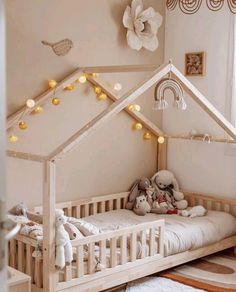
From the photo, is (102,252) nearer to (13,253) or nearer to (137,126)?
(13,253)

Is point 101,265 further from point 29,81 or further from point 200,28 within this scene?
point 200,28

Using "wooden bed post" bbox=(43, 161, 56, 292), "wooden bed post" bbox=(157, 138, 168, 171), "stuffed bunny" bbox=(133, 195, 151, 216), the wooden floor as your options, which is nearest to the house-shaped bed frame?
"wooden bed post" bbox=(43, 161, 56, 292)

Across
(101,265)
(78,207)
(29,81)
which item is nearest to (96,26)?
(29,81)

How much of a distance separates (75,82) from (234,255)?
192 centimetres

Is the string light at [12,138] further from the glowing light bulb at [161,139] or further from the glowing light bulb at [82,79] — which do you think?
the glowing light bulb at [161,139]

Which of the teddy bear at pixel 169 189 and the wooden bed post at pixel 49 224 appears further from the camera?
the teddy bear at pixel 169 189

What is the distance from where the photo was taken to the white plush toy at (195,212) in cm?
413

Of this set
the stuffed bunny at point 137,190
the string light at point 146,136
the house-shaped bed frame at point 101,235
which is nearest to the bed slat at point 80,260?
the house-shaped bed frame at point 101,235

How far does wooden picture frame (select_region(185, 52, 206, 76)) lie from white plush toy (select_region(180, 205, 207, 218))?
115 cm

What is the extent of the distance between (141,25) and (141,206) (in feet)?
4.87

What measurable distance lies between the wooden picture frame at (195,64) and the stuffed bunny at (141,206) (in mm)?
1164

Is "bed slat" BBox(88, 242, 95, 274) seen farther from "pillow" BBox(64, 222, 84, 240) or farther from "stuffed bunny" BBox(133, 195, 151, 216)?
"stuffed bunny" BBox(133, 195, 151, 216)

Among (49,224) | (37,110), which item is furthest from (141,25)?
(49,224)

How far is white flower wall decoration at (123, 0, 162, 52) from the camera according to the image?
13.9 ft
